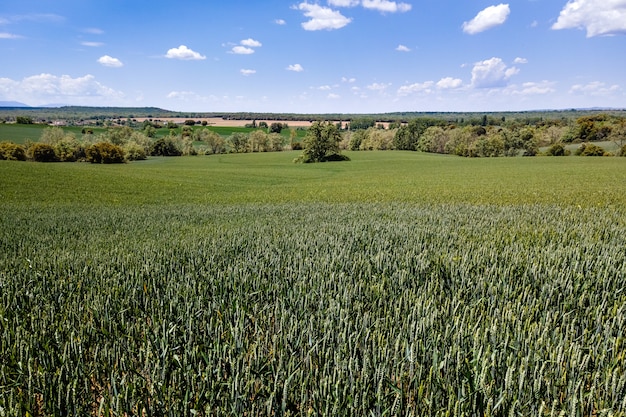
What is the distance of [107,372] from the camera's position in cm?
253

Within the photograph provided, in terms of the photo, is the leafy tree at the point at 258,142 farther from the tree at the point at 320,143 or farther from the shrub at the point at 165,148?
the tree at the point at 320,143

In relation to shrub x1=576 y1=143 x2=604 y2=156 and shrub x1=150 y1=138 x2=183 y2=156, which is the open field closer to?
Result: shrub x1=576 y1=143 x2=604 y2=156

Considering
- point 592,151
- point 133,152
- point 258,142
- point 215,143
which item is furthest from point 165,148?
point 592,151

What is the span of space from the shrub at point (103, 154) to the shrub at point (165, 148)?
Answer: 80.9 feet

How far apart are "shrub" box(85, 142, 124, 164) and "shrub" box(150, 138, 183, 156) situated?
2465cm

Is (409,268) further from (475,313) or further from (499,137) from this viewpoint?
(499,137)

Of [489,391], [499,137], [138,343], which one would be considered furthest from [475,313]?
[499,137]

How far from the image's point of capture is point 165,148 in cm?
9019

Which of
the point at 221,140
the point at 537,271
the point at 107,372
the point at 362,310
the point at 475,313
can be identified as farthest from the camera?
the point at 221,140

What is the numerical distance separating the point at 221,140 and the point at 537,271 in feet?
354

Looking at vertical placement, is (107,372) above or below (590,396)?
below

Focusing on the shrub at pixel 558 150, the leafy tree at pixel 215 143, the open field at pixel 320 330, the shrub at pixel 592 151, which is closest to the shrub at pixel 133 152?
the leafy tree at pixel 215 143

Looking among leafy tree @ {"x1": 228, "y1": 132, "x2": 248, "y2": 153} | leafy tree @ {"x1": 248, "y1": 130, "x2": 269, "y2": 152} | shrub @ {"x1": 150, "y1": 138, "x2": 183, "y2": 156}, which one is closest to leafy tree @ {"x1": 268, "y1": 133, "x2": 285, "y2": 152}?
leafy tree @ {"x1": 248, "y1": 130, "x2": 269, "y2": 152}

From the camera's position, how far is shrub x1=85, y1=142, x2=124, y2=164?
63.7 metres
